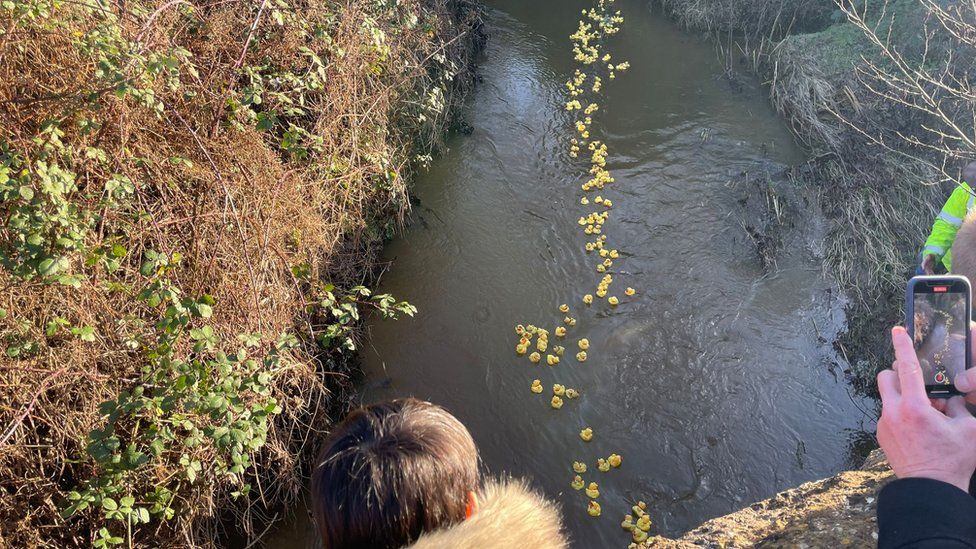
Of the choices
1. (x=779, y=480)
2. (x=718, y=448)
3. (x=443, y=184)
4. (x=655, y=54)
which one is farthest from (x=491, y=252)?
(x=655, y=54)

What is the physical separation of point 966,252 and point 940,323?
0.79 m

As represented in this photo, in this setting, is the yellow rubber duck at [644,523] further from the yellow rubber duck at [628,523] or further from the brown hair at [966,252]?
the brown hair at [966,252]

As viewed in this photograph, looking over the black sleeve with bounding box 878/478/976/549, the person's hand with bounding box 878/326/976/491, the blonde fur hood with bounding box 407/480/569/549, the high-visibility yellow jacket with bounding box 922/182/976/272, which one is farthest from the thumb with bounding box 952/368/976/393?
the high-visibility yellow jacket with bounding box 922/182/976/272

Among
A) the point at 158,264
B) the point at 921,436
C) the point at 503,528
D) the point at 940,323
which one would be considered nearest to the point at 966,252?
the point at 940,323

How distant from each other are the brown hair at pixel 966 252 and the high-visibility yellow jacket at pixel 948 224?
1.76m

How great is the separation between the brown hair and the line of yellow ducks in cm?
243

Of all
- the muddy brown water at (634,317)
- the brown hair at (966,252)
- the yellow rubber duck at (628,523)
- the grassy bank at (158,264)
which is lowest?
the yellow rubber duck at (628,523)

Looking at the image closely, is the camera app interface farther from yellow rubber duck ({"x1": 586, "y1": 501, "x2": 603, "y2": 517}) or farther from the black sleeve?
yellow rubber duck ({"x1": 586, "y1": 501, "x2": 603, "y2": 517})

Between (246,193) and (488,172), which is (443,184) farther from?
(246,193)

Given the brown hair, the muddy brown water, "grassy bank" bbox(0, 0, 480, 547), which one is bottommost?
the muddy brown water

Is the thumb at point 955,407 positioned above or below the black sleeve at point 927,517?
above

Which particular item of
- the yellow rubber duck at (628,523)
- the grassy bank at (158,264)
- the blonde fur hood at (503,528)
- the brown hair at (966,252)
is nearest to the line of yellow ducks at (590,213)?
the yellow rubber duck at (628,523)

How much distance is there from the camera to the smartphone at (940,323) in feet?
5.65

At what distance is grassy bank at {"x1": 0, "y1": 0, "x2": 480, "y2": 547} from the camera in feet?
9.20
